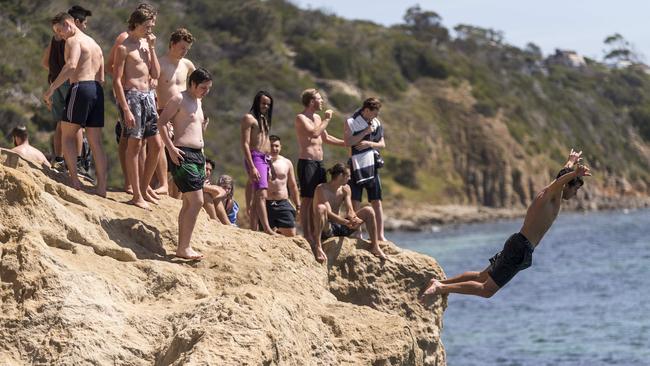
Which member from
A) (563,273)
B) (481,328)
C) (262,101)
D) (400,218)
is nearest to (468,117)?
(400,218)

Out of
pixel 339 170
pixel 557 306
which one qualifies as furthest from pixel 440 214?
pixel 339 170

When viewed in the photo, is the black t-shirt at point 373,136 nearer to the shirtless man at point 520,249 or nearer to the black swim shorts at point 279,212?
the black swim shorts at point 279,212

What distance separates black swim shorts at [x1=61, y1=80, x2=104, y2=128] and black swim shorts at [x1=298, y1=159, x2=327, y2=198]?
8.00 ft

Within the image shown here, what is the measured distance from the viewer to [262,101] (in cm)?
1066

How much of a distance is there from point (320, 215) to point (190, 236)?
2167 mm

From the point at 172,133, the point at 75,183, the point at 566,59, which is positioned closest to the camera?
the point at 75,183

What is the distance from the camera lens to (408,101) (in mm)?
72062

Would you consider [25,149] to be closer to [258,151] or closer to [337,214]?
[258,151]

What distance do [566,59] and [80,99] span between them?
12038cm

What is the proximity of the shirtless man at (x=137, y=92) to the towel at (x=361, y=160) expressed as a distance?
2390 millimetres

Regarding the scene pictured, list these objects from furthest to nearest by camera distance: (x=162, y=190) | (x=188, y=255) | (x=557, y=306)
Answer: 1. (x=557, y=306)
2. (x=162, y=190)
3. (x=188, y=255)

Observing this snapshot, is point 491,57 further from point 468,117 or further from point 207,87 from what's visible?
point 207,87

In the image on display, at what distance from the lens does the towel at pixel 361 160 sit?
430 inches

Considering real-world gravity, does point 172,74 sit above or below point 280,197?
above
